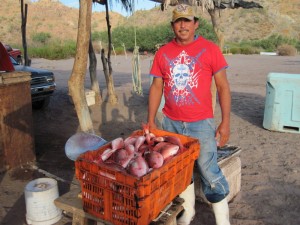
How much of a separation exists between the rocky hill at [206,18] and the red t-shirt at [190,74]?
47080 mm

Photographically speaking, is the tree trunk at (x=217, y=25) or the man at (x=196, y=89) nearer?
the man at (x=196, y=89)

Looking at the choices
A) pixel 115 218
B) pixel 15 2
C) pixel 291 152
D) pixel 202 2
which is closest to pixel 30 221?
pixel 115 218

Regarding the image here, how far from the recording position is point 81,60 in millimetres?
4438

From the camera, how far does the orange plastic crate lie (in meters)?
1.98

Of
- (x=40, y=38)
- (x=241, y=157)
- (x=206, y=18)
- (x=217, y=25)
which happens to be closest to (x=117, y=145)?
(x=241, y=157)

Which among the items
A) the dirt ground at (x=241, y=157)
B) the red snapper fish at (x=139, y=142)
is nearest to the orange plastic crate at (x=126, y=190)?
the red snapper fish at (x=139, y=142)

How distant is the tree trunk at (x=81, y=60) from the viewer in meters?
4.36

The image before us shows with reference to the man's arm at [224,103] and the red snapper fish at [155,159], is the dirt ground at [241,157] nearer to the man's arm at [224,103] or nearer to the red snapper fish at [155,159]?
the man's arm at [224,103]

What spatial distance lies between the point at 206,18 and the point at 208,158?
54112 millimetres

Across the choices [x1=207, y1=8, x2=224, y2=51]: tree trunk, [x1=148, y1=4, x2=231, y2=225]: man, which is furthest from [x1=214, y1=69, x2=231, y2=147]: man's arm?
[x1=207, y1=8, x2=224, y2=51]: tree trunk

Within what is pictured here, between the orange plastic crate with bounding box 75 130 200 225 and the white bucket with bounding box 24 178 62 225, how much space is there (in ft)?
3.72

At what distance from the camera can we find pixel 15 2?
6769cm

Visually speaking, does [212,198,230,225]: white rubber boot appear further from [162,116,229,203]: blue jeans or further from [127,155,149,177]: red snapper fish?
[127,155,149,177]: red snapper fish

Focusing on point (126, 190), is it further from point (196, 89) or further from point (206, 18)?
point (206, 18)
